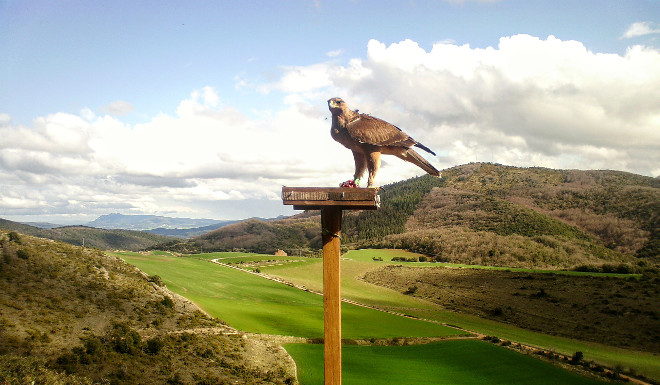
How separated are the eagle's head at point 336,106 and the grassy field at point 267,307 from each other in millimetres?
27461

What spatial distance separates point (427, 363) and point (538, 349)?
1099 centimetres

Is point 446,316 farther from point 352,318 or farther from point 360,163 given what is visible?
point 360,163

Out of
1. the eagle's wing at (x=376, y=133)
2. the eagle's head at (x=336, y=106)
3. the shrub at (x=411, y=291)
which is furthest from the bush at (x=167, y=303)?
the shrub at (x=411, y=291)

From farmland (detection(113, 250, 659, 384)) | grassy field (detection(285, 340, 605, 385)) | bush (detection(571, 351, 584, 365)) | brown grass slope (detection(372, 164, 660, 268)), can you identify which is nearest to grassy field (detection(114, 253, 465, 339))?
farmland (detection(113, 250, 659, 384))

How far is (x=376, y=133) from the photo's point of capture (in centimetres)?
636

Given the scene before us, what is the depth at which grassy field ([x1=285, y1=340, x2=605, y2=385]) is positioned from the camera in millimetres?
22188

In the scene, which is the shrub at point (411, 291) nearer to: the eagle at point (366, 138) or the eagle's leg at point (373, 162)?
the eagle at point (366, 138)

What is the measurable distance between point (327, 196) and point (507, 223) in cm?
10570

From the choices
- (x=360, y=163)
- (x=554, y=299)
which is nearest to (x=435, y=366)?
(x=360, y=163)

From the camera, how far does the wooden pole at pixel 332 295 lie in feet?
17.5

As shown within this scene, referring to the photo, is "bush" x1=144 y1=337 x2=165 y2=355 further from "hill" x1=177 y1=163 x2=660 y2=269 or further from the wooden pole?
"hill" x1=177 y1=163 x2=660 y2=269

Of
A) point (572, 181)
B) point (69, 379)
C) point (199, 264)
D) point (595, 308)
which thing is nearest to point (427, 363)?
point (69, 379)

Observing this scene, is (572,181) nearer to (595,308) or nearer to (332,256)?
(595,308)

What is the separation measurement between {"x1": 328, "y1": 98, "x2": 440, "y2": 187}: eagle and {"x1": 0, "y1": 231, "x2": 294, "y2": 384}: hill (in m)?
16.3
